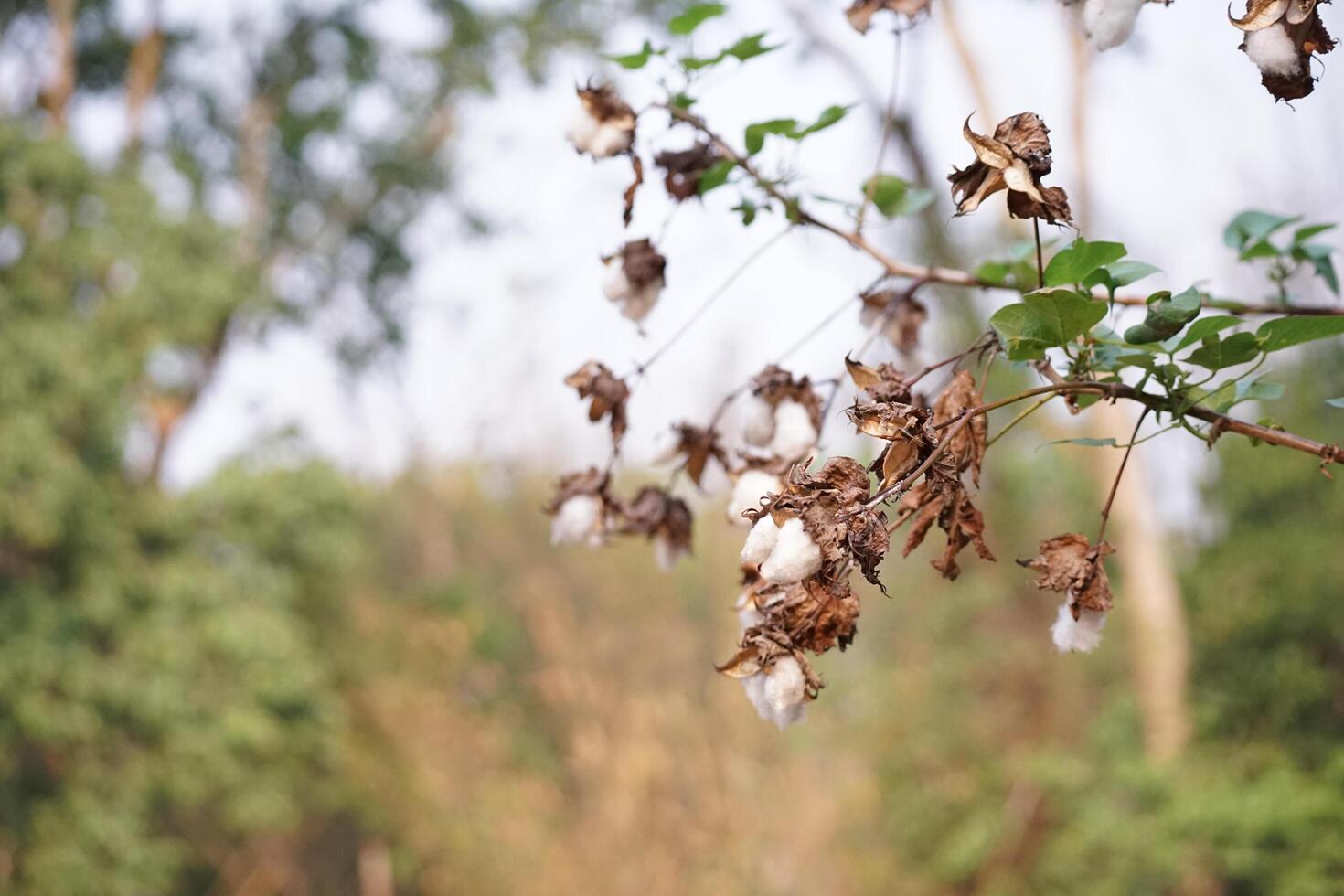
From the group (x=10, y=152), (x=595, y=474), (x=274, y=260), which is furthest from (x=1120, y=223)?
(x=595, y=474)

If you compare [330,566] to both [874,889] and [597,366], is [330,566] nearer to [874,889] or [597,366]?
[874,889]

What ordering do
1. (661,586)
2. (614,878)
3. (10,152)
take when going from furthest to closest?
(661,586)
(10,152)
(614,878)

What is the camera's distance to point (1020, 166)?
436mm

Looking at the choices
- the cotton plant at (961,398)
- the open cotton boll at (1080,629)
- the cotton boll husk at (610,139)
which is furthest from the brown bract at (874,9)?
the open cotton boll at (1080,629)

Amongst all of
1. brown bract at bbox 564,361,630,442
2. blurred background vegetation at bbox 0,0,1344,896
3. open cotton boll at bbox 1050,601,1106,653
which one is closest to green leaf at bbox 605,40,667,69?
brown bract at bbox 564,361,630,442

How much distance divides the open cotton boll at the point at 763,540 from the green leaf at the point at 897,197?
40 centimetres

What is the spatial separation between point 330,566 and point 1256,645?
12.0 ft

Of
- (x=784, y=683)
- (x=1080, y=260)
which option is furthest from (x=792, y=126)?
(x=784, y=683)

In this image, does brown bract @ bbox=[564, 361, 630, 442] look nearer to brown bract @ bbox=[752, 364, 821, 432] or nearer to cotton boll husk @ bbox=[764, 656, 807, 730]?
brown bract @ bbox=[752, 364, 821, 432]

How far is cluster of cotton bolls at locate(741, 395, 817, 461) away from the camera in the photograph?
2.14 feet

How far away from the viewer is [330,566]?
5.10 metres

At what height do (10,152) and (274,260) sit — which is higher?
(274,260)

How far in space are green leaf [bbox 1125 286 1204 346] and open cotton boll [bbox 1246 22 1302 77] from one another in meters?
0.09

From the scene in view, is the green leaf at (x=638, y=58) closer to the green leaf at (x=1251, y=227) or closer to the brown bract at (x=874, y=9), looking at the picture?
the brown bract at (x=874, y=9)
